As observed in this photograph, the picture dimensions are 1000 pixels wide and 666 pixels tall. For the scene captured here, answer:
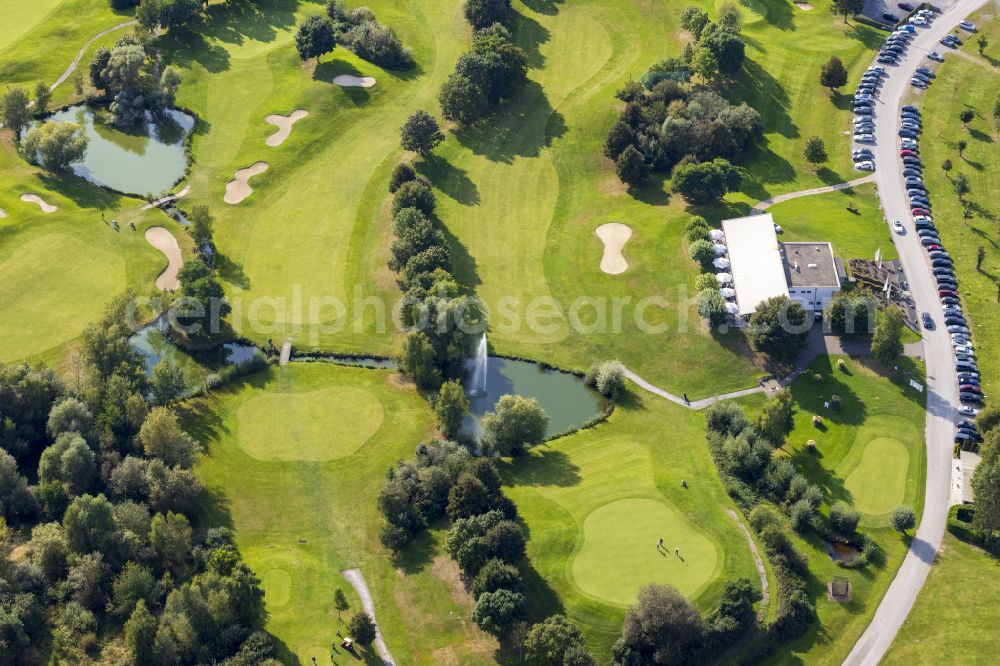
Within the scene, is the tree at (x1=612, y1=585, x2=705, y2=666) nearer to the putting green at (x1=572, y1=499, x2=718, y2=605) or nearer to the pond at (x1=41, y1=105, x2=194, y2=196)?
the putting green at (x1=572, y1=499, x2=718, y2=605)

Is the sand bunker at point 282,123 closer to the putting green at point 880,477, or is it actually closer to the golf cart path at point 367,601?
the golf cart path at point 367,601

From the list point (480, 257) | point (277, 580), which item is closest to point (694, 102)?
point (480, 257)

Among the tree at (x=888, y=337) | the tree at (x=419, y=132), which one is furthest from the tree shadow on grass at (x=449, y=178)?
the tree at (x=888, y=337)

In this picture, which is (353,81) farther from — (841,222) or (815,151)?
(841,222)

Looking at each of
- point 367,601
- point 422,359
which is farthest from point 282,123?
point 367,601

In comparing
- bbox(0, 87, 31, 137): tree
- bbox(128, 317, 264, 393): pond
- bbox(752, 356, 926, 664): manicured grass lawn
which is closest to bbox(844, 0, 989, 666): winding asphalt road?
bbox(752, 356, 926, 664): manicured grass lawn

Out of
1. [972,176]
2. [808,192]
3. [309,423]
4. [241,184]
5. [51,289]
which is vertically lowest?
[309,423]
